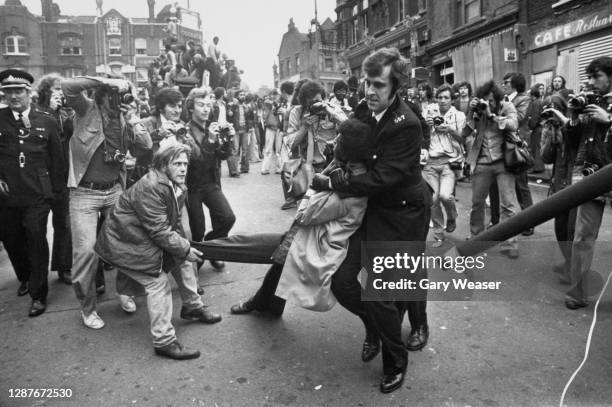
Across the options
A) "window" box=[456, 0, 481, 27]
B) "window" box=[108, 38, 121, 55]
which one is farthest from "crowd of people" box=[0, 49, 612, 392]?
"window" box=[108, 38, 121, 55]

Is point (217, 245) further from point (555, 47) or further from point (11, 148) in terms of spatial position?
point (555, 47)

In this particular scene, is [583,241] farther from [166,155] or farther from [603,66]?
[166,155]

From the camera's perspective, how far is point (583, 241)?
4.08 m

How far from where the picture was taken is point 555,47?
562 inches

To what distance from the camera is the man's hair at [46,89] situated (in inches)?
191

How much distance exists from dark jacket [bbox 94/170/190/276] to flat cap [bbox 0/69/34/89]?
1.76 m

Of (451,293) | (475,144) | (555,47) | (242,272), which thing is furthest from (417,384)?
(555,47)

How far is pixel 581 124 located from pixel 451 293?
182 cm

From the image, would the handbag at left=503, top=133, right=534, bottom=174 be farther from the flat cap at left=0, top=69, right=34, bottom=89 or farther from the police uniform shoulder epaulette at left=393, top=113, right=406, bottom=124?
the flat cap at left=0, top=69, right=34, bottom=89

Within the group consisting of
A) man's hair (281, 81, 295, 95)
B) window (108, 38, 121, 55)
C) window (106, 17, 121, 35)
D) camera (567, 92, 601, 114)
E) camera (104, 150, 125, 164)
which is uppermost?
window (106, 17, 121, 35)

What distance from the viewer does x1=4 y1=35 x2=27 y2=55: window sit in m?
46.7

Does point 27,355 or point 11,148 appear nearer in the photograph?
point 27,355

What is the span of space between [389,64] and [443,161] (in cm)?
335

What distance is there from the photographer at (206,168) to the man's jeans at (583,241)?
3.18 meters
